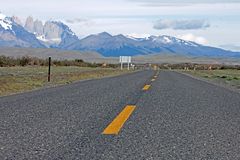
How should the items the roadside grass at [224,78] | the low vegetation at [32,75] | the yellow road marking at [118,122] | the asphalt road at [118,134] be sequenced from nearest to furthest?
the asphalt road at [118,134], the yellow road marking at [118,122], the low vegetation at [32,75], the roadside grass at [224,78]

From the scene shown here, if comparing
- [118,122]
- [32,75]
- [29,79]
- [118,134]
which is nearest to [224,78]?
[32,75]

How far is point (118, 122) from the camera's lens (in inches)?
298

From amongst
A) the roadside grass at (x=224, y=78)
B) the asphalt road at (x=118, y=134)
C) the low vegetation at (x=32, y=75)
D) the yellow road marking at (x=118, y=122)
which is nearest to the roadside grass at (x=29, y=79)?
the low vegetation at (x=32, y=75)

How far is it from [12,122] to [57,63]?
3023 inches

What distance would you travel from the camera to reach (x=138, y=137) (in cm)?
639

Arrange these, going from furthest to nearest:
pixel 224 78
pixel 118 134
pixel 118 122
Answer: pixel 224 78 → pixel 118 122 → pixel 118 134

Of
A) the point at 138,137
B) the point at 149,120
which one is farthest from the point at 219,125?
the point at 138,137

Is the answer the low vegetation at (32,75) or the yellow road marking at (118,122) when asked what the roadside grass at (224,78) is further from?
the yellow road marking at (118,122)

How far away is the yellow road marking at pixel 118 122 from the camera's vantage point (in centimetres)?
674

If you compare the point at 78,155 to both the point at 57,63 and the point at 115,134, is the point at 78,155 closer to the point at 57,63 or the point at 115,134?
the point at 115,134

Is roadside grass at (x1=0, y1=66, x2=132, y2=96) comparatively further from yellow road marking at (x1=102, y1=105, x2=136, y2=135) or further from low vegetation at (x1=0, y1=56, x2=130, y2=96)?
yellow road marking at (x1=102, y1=105, x2=136, y2=135)

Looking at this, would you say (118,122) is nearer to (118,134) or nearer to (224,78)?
(118,134)

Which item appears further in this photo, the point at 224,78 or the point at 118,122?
the point at 224,78

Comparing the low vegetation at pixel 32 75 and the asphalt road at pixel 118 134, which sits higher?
the asphalt road at pixel 118 134
